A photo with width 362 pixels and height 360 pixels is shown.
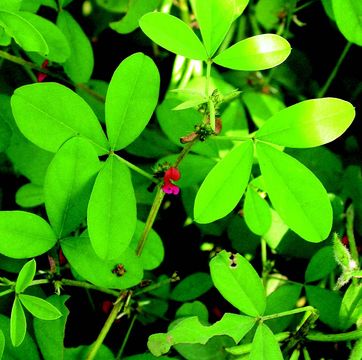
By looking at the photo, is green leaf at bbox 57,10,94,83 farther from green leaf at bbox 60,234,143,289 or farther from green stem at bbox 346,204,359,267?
green stem at bbox 346,204,359,267

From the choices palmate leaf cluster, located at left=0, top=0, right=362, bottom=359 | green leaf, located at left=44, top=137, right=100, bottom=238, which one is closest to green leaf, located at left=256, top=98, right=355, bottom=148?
Answer: palmate leaf cluster, located at left=0, top=0, right=362, bottom=359

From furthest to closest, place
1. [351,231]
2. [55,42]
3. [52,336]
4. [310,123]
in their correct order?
[351,231], [55,42], [52,336], [310,123]

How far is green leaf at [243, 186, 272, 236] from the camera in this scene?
1088 mm

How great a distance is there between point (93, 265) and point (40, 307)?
116 millimetres

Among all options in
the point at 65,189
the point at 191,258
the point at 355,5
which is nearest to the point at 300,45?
the point at 355,5

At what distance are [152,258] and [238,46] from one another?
0.43 m

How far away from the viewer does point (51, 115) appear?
92 centimetres

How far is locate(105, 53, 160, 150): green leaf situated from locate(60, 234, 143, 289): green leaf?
182 mm

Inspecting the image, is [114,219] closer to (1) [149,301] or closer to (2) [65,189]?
(2) [65,189]

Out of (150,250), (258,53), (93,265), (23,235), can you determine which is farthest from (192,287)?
(258,53)

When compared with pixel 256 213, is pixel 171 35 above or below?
above

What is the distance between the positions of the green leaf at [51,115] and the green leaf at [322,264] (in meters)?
0.52

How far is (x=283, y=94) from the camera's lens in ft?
5.10

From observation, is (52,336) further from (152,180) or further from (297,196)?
(297,196)
